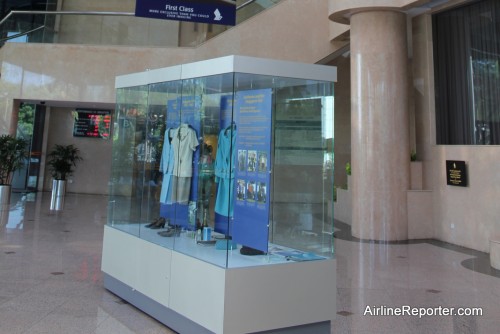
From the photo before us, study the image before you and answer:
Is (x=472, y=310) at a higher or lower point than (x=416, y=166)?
lower

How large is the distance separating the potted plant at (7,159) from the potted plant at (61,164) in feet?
7.85

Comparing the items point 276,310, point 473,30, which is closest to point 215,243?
point 276,310

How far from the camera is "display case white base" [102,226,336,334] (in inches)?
110

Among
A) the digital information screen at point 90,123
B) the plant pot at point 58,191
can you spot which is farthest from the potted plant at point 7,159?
the digital information screen at point 90,123

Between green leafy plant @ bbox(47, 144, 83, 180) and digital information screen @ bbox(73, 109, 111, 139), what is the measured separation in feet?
3.06

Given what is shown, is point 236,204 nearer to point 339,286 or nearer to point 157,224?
point 157,224

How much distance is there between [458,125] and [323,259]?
6.14m

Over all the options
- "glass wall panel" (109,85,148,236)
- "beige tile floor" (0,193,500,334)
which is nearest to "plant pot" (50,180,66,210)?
"beige tile floor" (0,193,500,334)

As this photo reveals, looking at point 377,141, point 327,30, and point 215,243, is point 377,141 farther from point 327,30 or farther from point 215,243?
point 215,243

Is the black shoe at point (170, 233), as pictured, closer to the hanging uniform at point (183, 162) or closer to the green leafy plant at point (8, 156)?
the hanging uniform at point (183, 162)

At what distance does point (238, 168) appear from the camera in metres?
3.18

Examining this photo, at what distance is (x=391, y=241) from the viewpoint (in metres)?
7.80

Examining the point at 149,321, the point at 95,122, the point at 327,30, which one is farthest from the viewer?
the point at 95,122

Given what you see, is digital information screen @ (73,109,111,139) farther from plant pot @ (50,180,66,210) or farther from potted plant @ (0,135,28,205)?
potted plant @ (0,135,28,205)
